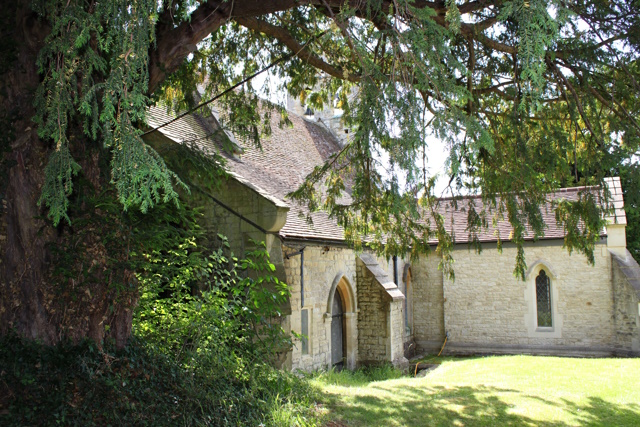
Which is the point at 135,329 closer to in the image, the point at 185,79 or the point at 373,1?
the point at 185,79

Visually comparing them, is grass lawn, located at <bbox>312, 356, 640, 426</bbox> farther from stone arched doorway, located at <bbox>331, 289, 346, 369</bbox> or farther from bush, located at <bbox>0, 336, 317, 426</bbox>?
bush, located at <bbox>0, 336, 317, 426</bbox>

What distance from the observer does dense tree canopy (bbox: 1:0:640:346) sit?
12.1 ft

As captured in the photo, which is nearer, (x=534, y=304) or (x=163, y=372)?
(x=163, y=372)

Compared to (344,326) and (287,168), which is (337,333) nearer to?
(344,326)

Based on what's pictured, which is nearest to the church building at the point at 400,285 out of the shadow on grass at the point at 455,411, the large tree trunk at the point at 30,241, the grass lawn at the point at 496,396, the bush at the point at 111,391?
the grass lawn at the point at 496,396

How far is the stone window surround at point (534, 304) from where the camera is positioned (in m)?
16.6

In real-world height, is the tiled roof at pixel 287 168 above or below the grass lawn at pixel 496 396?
above

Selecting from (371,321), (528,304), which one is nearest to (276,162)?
(371,321)

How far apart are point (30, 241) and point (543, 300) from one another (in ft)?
51.6

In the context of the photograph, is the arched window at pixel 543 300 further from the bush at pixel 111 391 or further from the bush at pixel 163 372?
the bush at pixel 111 391

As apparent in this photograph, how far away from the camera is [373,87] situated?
474 centimetres

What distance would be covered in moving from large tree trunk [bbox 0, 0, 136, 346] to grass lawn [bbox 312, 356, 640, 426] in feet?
10.9

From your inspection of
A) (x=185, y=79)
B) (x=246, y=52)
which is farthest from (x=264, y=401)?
(x=246, y=52)

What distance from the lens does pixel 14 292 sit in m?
4.93
